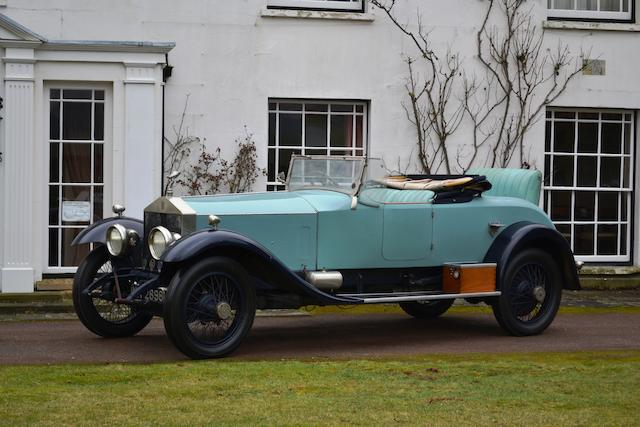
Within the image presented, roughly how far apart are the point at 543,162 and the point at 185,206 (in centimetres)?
652

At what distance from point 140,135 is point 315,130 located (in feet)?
7.40

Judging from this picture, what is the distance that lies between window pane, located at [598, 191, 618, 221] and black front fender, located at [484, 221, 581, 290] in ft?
14.1

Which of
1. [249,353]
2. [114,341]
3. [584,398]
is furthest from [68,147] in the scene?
[584,398]

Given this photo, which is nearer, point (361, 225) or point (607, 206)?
point (361, 225)

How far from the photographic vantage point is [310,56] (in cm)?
1323

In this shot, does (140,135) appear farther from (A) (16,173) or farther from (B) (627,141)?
(B) (627,141)

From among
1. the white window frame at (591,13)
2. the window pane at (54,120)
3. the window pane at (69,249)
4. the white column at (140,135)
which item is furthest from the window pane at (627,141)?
the window pane at (54,120)

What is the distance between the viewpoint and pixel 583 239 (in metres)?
14.3

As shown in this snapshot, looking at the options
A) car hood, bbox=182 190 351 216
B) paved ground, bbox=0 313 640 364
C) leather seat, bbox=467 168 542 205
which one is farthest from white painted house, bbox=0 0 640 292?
car hood, bbox=182 190 351 216

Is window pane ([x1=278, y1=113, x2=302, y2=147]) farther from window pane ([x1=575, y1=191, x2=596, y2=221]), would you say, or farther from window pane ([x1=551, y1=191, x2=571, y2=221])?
window pane ([x1=575, y1=191, x2=596, y2=221])

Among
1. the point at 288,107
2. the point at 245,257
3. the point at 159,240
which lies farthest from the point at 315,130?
the point at 159,240

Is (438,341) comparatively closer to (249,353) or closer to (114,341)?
(249,353)

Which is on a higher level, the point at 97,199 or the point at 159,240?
the point at 97,199

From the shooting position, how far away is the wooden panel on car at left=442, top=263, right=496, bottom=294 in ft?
31.6
